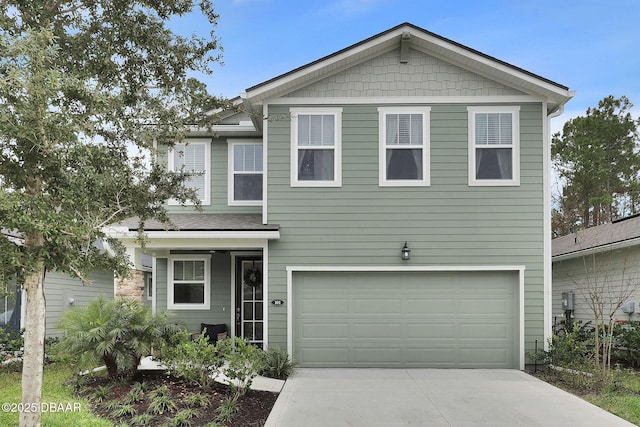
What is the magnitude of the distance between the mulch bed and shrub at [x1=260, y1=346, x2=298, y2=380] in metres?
1.17

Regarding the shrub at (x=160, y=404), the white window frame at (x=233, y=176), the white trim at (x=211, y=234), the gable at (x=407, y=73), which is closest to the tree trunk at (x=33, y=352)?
the shrub at (x=160, y=404)

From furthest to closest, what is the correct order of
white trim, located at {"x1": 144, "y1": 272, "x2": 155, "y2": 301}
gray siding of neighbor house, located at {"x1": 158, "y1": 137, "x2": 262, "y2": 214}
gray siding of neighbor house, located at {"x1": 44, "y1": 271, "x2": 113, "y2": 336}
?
white trim, located at {"x1": 144, "y1": 272, "x2": 155, "y2": 301}
gray siding of neighbor house, located at {"x1": 44, "y1": 271, "x2": 113, "y2": 336}
gray siding of neighbor house, located at {"x1": 158, "y1": 137, "x2": 262, "y2": 214}

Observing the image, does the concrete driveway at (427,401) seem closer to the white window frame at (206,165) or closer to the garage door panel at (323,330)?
the garage door panel at (323,330)

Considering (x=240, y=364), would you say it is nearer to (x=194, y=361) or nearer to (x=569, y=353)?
(x=194, y=361)

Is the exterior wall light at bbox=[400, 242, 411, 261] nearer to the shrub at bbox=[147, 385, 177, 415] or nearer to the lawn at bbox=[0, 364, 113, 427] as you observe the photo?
the shrub at bbox=[147, 385, 177, 415]

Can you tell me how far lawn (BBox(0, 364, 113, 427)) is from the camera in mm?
6479

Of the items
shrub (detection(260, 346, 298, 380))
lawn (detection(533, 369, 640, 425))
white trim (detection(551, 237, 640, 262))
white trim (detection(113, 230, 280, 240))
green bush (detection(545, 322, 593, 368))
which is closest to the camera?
lawn (detection(533, 369, 640, 425))

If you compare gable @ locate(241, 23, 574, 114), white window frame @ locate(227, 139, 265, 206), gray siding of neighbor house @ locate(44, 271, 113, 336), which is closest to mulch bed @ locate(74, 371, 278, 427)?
gray siding of neighbor house @ locate(44, 271, 113, 336)

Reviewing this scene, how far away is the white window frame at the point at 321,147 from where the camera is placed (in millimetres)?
10805

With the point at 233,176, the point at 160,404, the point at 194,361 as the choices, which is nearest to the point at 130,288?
the point at 233,176

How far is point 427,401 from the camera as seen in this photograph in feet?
26.1

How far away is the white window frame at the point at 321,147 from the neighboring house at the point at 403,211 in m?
0.02

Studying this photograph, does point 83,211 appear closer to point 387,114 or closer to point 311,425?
point 311,425

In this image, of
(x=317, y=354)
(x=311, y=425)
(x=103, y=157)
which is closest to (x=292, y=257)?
(x=317, y=354)
